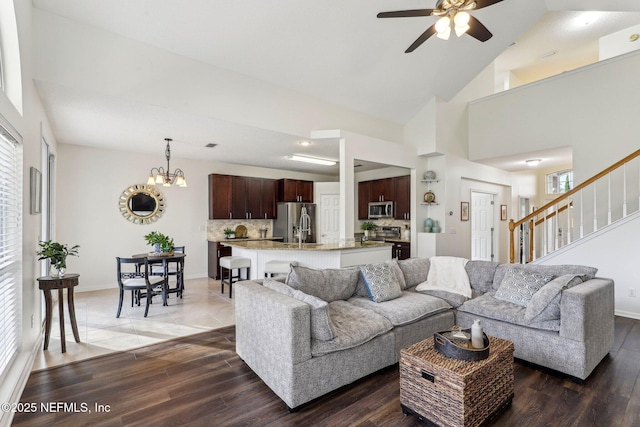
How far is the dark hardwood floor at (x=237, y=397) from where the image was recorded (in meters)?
1.98

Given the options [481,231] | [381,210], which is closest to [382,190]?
[381,210]

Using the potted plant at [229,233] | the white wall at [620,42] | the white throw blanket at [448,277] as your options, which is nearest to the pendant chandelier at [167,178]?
the potted plant at [229,233]

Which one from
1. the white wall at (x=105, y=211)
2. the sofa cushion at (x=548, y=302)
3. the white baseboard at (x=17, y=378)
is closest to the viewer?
the white baseboard at (x=17, y=378)

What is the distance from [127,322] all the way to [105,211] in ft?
9.11

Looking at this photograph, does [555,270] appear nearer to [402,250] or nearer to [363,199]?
[402,250]

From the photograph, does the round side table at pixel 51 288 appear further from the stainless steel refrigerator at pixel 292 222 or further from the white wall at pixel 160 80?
the stainless steel refrigerator at pixel 292 222

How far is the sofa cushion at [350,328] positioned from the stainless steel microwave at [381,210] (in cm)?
460

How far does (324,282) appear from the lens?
3.02m

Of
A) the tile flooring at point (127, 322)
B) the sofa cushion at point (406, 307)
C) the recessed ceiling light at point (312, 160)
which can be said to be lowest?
the tile flooring at point (127, 322)

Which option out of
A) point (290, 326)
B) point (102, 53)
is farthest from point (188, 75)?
point (290, 326)

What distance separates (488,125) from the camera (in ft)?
21.2

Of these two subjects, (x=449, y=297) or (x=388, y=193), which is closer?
(x=449, y=297)

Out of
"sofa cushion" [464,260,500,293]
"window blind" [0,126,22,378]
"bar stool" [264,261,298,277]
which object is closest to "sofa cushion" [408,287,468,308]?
"sofa cushion" [464,260,500,293]

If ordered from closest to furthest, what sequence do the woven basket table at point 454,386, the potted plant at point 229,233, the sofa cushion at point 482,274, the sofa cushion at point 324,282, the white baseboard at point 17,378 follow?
the woven basket table at point 454,386 → the white baseboard at point 17,378 → the sofa cushion at point 324,282 → the sofa cushion at point 482,274 → the potted plant at point 229,233
